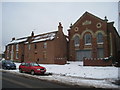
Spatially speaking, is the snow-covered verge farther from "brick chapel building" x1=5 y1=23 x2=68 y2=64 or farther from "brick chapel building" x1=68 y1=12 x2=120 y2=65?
"brick chapel building" x1=5 y1=23 x2=68 y2=64

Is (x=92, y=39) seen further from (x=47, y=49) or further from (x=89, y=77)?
(x=89, y=77)

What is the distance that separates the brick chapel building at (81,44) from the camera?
3028 cm

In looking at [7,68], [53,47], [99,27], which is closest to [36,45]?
[53,47]

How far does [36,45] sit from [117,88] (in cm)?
2961

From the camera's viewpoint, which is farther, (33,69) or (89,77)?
(33,69)

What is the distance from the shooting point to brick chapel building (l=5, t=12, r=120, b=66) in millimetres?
30281

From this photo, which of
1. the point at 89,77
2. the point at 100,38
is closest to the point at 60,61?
the point at 100,38

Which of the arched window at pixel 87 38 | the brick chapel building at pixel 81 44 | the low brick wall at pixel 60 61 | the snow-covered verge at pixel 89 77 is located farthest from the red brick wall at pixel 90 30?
the snow-covered verge at pixel 89 77

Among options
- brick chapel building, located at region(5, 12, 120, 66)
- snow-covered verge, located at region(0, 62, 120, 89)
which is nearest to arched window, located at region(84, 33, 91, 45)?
brick chapel building, located at region(5, 12, 120, 66)

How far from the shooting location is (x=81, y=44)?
33.2 metres

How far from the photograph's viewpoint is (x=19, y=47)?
4431 centimetres

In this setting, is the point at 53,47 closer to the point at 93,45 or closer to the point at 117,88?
the point at 93,45

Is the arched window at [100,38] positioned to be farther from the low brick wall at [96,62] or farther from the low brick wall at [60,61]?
the low brick wall at [60,61]

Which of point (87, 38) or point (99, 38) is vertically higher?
point (87, 38)
